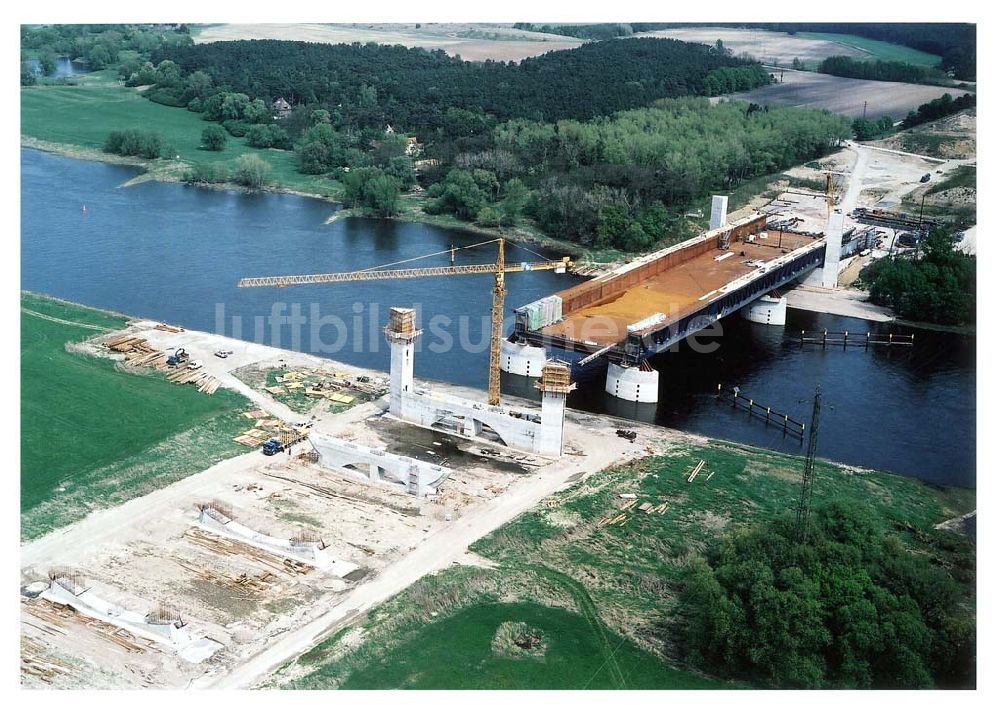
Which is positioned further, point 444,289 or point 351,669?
point 444,289

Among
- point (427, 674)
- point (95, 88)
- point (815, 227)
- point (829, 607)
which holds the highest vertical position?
point (95, 88)

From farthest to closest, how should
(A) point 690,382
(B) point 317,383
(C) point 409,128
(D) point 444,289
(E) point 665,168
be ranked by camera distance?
1. (C) point 409,128
2. (E) point 665,168
3. (D) point 444,289
4. (A) point 690,382
5. (B) point 317,383

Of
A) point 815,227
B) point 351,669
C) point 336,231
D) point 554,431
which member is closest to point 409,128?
point 336,231

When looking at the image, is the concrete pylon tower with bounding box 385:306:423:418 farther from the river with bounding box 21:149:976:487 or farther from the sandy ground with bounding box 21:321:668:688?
the river with bounding box 21:149:976:487

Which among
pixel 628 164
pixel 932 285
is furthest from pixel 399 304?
pixel 628 164

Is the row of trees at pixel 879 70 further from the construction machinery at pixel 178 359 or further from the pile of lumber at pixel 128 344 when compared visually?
the pile of lumber at pixel 128 344

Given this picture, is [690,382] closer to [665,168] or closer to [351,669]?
[351,669]
